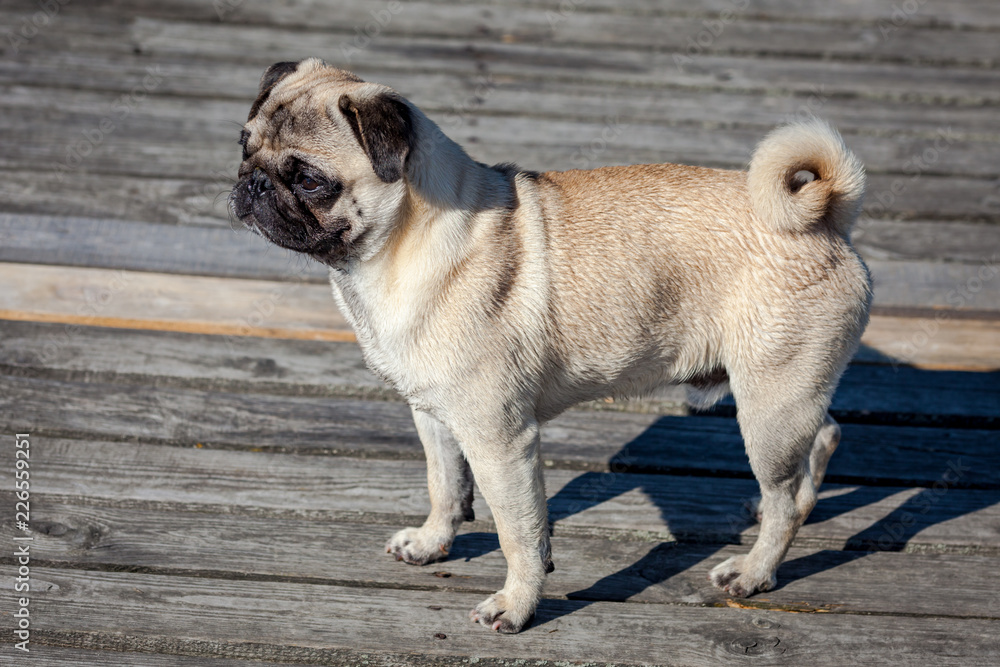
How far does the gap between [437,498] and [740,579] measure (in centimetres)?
108

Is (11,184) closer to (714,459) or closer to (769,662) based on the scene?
(714,459)

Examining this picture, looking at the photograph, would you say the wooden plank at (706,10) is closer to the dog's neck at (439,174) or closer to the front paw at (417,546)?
the dog's neck at (439,174)

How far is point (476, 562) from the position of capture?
3.21 m

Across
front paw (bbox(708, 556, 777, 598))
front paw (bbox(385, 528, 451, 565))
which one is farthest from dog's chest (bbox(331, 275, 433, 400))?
front paw (bbox(708, 556, 777, 598))

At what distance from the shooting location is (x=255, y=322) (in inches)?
167

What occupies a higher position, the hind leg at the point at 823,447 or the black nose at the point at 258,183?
the black nose at the point at 258,183
